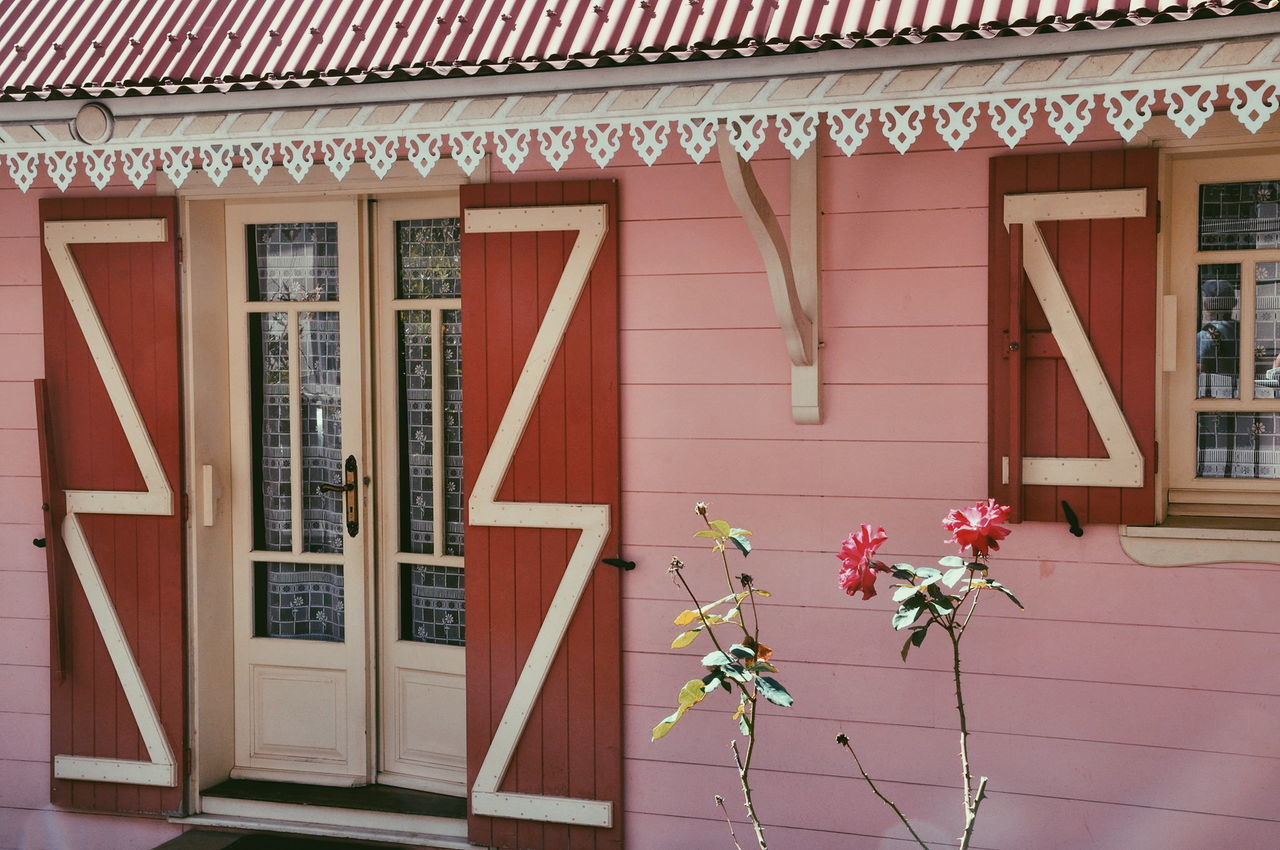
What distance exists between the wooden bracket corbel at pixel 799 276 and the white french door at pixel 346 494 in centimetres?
131

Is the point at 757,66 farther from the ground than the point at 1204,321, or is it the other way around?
the point at 757,66

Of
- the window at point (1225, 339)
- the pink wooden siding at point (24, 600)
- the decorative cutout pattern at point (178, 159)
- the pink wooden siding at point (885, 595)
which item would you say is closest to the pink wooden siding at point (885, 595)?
the pink wooden siding at point (885, 595)

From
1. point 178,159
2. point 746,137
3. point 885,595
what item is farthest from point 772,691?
point 178,159

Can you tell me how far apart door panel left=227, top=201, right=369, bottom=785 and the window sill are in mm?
2652

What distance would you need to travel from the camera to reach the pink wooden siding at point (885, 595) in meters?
3.72

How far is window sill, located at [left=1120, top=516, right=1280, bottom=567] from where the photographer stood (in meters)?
3.62

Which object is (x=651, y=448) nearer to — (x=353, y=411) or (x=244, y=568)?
(x=353, y=411)

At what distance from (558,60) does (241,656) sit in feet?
8.94

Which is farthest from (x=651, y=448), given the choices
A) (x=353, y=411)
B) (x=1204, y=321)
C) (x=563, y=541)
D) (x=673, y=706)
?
(x=1204, y=321)

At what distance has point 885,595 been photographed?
3.97 meters

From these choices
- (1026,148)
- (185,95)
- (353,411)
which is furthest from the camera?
(353,411)

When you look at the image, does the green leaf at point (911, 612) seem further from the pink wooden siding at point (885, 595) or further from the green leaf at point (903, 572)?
the pink wooden siding at point (885, 595)

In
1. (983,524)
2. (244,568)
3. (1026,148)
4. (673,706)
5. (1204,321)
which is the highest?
(1026,148)

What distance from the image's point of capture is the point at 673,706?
4152mm
